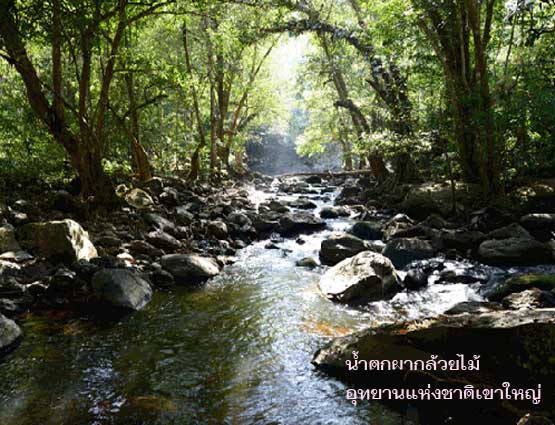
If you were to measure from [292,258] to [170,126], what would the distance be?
1631cm

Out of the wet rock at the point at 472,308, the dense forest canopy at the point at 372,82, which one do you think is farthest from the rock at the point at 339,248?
the dense forest canopy at the point at 372,82

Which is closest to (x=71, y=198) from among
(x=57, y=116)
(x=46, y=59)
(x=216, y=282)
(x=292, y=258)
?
(x=57, y=116)

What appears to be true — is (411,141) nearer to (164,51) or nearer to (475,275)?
(475,275)

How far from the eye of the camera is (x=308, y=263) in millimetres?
7977

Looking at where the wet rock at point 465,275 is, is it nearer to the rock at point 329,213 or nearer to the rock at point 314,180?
the rock at point 329,213

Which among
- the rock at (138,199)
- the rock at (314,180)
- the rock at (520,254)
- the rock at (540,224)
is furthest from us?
the rock at (314,180)

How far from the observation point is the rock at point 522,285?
553cm

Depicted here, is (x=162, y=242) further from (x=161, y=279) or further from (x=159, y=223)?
(x=161, y=279)

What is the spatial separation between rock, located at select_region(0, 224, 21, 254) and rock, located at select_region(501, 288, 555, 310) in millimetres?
7225

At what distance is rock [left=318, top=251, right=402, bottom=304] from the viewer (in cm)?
593

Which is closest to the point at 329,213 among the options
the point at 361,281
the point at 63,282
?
the point at 361,281

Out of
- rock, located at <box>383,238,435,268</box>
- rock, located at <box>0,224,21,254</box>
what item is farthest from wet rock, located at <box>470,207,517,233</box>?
rock, located at <box>0,224,21,254</box>

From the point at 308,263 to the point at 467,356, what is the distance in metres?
4.74

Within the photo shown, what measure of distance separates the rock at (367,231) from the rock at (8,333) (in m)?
7.20
